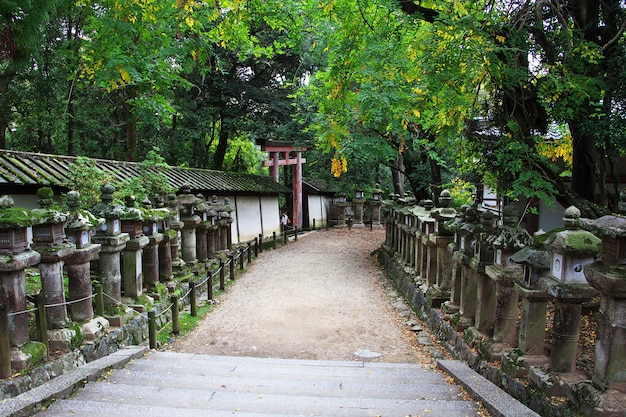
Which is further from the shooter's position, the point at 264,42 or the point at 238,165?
the point at 238,165

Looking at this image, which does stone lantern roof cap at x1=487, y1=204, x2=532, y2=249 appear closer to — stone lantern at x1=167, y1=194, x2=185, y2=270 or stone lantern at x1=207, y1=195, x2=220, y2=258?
stone lantern at x1=167, y1=194, x2=185, y2=270

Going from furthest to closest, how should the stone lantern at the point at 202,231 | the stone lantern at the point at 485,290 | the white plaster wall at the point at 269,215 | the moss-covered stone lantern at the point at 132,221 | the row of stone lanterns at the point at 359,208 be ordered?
1. the row of stone lanterns at the point at 359,208
2. the white plaster wall at the point at 269,215
3. the stone lantern at the point at 202,231
4. the moss-covered stone lantern at the point at 132,221
5. the stone lantern at the point at 485,290

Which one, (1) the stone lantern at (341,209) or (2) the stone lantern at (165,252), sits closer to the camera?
(2) the stone lantern at (165,252)

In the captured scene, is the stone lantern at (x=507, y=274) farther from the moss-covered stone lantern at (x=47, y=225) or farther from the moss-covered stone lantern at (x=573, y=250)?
the moss-covered stone lantern at (x=47, y=225)

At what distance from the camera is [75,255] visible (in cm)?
628

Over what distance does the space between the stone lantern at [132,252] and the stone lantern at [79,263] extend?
1.44m

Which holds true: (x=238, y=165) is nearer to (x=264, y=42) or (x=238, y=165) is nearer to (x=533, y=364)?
(x=264, y=42)

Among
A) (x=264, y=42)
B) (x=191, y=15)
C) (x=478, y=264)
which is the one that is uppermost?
(x=264, y=42)

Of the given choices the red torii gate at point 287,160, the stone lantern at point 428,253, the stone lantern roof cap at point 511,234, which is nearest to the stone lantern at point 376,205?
the red torii gate at point 287,160

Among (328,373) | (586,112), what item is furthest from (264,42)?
(328,373)

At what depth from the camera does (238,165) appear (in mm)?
31734

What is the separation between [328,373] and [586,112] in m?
5.83

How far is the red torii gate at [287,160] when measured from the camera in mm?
23125

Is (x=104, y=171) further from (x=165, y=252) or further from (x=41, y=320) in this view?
(x=41, y=320)
